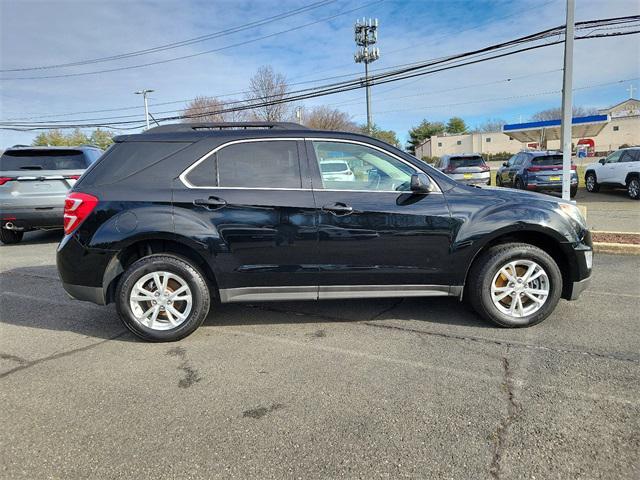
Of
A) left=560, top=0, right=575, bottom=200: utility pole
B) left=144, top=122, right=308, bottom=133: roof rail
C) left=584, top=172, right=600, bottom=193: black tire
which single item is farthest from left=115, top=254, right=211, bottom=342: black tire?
left=584, top=172, right=600, bottom=193: black tire

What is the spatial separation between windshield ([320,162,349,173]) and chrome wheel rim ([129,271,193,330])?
1.56 meters

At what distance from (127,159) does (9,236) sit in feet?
23.0

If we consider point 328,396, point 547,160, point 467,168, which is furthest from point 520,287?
point 467,168

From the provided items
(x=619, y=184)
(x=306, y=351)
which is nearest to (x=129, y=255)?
(x=306, y=351)

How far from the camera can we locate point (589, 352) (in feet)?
11.0

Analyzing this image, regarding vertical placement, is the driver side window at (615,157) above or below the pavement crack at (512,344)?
above

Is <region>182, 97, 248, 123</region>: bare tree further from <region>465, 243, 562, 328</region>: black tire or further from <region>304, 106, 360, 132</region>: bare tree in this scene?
<region>465, 243, 562, 328</region>: black tire

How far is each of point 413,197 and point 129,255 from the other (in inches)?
100

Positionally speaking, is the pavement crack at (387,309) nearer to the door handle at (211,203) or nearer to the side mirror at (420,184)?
the side mirror at (420,184)

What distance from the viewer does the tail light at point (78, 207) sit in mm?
3607

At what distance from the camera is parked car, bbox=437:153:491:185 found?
1529 cm

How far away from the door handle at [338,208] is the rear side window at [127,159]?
4.42ft

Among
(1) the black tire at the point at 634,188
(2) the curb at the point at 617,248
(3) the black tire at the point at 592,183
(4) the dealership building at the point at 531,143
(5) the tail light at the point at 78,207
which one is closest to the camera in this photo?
(5) the tail light at the point at 78,207

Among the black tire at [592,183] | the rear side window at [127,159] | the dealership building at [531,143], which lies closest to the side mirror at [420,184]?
the rear side window at [127,159]
